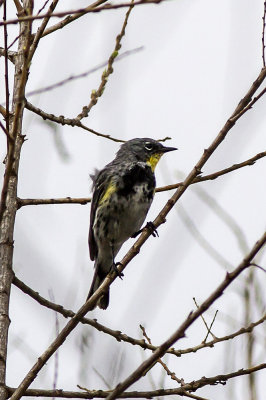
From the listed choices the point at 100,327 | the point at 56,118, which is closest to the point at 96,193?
the point at 56,118

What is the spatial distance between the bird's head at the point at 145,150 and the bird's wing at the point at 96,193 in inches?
20.0

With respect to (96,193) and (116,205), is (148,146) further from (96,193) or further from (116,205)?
(116,205)

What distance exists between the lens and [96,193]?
24.1 feet

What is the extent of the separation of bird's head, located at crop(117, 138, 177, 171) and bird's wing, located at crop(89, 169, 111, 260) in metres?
0.51

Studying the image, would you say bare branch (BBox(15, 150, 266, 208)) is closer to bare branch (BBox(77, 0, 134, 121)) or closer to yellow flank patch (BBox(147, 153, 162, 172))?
bare branch (BBox(77, 0, 134, 121))

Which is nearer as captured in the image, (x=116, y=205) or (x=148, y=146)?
(x=116, y=205)

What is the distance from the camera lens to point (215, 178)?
475 centimetres

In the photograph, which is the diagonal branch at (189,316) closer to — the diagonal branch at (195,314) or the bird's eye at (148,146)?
the diagonal branch at (195,314)

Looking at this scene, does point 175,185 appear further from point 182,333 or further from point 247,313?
point 182,333

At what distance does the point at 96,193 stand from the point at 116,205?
1.42 feet

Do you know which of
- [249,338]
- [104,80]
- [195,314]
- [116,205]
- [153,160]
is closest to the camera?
[195,314]

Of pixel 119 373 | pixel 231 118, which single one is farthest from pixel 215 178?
pixel 119 373

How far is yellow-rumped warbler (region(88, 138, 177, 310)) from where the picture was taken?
6871mm

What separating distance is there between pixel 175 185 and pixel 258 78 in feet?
5.02
